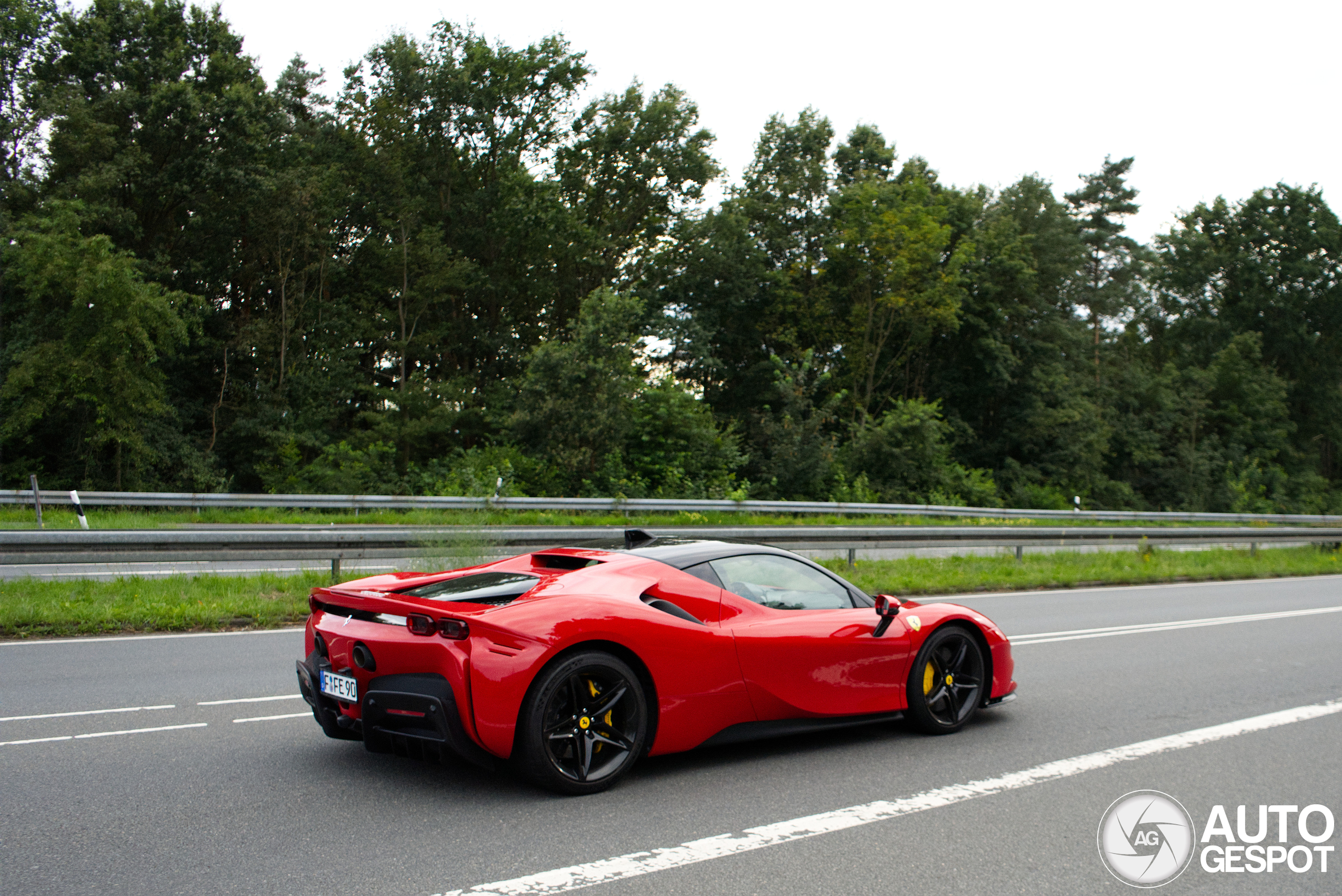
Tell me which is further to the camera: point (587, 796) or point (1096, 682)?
point (1096, 682)

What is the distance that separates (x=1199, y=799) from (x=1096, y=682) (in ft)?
9.78

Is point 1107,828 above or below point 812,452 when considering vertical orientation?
below

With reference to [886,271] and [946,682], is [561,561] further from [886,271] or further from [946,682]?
[886,271]

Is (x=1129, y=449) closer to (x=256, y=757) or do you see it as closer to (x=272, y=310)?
(x=272, y=310)

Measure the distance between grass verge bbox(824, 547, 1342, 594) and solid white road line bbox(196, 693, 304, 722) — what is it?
25.6 ft

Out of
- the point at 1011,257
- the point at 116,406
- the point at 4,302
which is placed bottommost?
the point at 116,406

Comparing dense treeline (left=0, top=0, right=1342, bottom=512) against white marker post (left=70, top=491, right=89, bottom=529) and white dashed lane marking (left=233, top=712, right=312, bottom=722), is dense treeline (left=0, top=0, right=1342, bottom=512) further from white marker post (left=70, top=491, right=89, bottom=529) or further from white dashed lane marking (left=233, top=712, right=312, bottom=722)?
white dashed lane marking (left=233, top=712, right=312, bottom=722)

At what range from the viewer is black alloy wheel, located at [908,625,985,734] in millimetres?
5922

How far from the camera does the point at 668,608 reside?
506 centimetres

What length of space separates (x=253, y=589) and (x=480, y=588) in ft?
24.4

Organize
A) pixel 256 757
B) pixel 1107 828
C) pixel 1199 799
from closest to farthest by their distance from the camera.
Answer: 1. pixel 1107 828
2. pixel 1199 799
3. pixel 256 757

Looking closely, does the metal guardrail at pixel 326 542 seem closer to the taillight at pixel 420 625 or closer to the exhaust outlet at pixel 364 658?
the exhaust outlet at pixel 364 658

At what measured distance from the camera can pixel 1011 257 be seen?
134 ft

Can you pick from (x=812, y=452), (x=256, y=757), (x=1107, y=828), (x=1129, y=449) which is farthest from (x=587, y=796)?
(x=1129, y=449)
